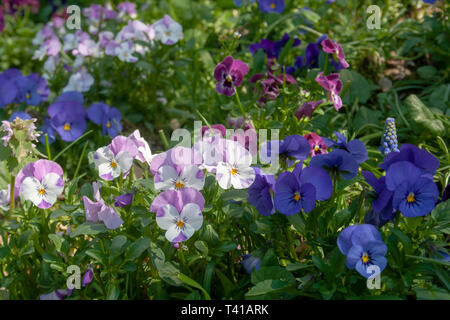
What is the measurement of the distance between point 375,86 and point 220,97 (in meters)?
0.80

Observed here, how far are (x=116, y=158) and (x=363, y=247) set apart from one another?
0.73m

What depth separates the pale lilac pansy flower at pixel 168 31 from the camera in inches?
107

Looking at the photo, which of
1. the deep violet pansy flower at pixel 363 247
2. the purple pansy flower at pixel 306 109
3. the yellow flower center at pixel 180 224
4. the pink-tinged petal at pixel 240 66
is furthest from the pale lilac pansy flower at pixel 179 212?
the pink-tinged petal at pixel 240 66

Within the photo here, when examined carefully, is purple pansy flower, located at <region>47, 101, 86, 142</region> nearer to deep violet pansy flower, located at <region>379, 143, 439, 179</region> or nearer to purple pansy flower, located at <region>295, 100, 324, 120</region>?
purple pansy flower, located at <region>295, 100, 324, 120</region>

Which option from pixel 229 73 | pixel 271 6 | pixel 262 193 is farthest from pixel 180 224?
pixel 271 6

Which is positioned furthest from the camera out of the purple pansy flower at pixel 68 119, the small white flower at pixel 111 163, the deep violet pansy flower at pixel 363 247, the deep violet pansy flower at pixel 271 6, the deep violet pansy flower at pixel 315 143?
the deep violet pansy flower at pixel 271 6

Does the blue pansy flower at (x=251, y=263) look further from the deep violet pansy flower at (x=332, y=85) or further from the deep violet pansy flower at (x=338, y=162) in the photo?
the deep violet pansy flower at (x=332, y=85)

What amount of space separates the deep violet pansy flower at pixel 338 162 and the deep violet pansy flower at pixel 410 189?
11cm

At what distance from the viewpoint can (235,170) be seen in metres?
1.50

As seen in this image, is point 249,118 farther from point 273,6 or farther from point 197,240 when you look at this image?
point 273,6

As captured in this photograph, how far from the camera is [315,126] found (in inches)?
93.0

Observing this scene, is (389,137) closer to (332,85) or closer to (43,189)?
(332,85)

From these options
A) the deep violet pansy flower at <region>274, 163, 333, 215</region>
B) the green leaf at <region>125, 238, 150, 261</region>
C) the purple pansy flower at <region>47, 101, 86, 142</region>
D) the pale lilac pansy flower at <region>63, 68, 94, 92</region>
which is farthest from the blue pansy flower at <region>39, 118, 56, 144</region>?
the deep violet pansy flower at <region>274, 163, 333, 215</region>

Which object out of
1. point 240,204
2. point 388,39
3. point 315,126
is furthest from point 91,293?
point 388,39
